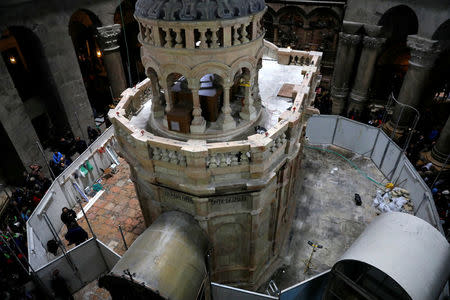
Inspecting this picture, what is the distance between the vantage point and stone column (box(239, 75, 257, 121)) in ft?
31.8

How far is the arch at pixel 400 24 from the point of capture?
19.6 metres

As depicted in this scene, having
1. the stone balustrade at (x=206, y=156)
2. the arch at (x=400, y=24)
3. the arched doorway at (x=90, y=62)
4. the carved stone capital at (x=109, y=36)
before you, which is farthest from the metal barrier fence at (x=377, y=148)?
the arched doorway at (x=90, y=62)

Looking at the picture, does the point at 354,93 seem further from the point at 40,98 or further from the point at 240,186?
the point at 40,98

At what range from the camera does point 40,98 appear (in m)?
17.5

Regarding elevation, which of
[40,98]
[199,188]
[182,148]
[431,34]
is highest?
[431,34]

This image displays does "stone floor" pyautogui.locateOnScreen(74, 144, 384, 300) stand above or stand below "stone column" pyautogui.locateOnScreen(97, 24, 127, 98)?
below

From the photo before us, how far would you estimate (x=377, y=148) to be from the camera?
16609mm

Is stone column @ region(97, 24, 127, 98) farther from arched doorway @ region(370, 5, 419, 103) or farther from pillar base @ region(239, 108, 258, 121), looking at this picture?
arched doorway @ region(370, 5, 419, 103)

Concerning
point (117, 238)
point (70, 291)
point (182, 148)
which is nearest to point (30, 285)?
point (70, 291)

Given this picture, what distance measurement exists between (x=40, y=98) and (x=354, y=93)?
64.2ft

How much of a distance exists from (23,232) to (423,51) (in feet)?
67.6

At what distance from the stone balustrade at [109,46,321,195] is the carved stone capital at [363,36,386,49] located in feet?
39.0

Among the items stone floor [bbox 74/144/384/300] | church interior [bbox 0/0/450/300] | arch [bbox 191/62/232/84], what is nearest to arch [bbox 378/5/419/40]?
church interior [bbox 0/0/450/300]

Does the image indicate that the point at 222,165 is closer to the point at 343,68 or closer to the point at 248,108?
the point at 248,108
